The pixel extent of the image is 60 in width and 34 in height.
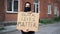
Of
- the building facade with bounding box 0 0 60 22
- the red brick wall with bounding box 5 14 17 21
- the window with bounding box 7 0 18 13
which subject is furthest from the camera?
the window with bounding box 7 0 18 13

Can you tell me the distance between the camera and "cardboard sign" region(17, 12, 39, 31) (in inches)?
254

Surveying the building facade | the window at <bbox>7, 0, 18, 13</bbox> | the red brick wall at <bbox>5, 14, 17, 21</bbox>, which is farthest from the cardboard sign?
the window at <bbox>7, 0, 18, 13</bbox>

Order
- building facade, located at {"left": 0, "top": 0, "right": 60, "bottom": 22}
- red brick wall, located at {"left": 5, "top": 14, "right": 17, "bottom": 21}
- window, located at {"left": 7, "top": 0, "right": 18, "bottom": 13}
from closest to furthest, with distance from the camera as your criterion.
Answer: building facade, located at {"left": 0, "top": 0, "right": 60, "bottom": 22} → red brick wall, located at {"left": 5, "top": 14, "right": 17, "bottom": 21} → window, located at {"left": 7, "top": 0, "right": 18, "bottom": 13}

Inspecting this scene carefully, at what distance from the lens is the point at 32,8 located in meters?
30.3

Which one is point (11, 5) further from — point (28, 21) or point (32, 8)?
point (28, 21)

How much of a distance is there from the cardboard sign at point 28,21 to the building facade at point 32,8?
14.3 m

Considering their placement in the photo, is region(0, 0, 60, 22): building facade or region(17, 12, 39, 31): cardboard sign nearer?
region(17, 12, 39, 31): cardboard sign

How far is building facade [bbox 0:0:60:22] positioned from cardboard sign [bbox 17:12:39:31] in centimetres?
1433

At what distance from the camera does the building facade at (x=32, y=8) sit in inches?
1027

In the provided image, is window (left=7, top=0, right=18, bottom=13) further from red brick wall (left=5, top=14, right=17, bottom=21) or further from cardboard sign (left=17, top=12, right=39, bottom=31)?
cardboard sign (left=17, top=12, right=39, bottom=31)

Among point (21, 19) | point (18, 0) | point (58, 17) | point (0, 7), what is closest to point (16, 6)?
point (18, 0)

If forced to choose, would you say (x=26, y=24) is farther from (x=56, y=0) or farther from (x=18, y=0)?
(x=56, y=0)

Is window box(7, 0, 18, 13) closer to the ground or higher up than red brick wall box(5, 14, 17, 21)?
higher up

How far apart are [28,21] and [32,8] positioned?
23806 mm
